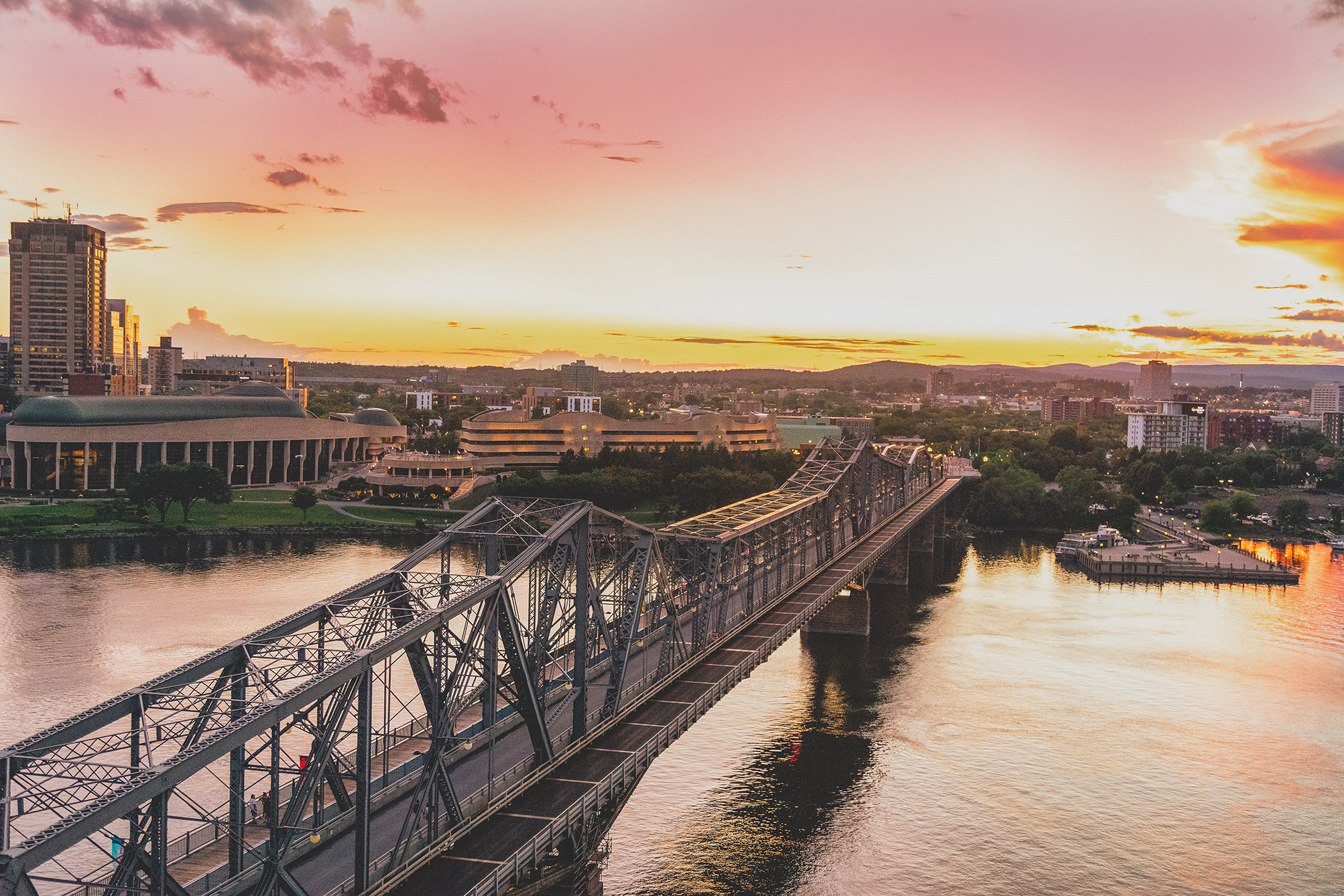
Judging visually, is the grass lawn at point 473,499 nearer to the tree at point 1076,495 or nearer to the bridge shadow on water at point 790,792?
the bridge shadow on water at point 790,792

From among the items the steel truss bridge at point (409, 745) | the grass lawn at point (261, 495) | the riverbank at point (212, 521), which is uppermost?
the steel truss bridge at point (409, 745)

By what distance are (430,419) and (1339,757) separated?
526 ft

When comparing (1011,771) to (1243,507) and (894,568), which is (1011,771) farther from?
(1243,507)

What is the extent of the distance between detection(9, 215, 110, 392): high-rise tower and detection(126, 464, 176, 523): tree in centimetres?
10474

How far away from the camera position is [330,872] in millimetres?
19234

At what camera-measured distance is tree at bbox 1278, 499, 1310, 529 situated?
326 ft

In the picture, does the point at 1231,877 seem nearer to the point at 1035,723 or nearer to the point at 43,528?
the point at 1035,723

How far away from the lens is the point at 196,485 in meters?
89.6

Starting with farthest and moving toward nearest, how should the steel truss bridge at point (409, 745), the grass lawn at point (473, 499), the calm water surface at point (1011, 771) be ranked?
the grass lawn at point (473, 499), the calm water surface at point (1011, 771), the steel truss bridge at point (409, 745)

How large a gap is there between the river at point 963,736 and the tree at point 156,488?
19.5 m

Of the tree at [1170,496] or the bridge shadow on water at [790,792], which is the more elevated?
the tree at [1170,496]

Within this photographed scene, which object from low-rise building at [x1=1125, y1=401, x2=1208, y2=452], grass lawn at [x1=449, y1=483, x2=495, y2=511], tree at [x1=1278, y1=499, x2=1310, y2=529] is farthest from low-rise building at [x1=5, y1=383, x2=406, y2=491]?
low-rise building at [x1=1125, y1=401, x2=1208, y2=452]

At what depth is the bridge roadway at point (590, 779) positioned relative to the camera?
1991 cm

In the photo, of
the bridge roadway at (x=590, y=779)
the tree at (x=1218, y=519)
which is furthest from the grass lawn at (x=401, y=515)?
the tree at (x=1218, y=519)
